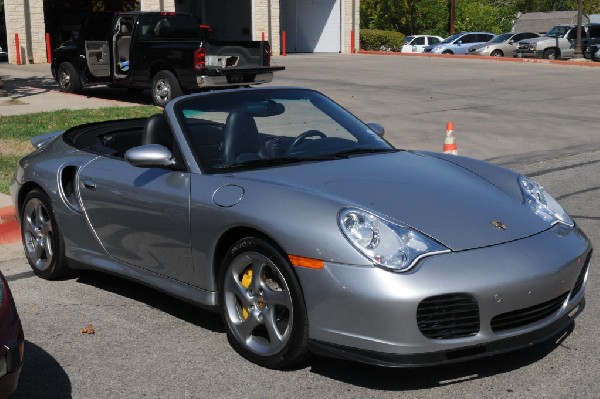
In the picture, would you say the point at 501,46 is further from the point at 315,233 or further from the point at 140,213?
the point at 315,233

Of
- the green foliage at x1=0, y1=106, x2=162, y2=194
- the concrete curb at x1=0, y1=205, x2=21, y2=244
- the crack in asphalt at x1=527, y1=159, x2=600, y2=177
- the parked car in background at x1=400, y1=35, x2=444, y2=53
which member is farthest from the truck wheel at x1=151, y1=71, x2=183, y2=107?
the parked car in background at x1=400, y1=35, x2=444, y2=53

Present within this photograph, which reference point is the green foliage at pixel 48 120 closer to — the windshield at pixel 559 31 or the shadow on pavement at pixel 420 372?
the shadow on pavement at pixel 420 372

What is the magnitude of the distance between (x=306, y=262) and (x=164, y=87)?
46.0 feet

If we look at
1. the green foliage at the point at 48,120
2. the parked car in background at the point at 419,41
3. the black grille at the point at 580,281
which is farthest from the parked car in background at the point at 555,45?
the black grille at the point at 580,281

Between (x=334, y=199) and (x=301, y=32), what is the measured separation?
44.1 metres

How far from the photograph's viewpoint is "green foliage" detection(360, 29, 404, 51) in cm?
5016

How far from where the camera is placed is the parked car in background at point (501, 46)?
41.0 metres

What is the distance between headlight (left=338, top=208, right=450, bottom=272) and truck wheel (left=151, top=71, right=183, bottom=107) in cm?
1354

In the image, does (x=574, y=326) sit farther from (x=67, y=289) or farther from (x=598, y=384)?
(x=67, y=289)

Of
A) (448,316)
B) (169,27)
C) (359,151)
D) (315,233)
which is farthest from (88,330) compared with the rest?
(169,27)

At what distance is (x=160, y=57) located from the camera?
17.8 meters

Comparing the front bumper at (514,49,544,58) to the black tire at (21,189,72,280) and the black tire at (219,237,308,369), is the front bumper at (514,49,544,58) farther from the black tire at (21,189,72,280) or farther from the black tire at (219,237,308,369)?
the black tire at (219,237,308,369)

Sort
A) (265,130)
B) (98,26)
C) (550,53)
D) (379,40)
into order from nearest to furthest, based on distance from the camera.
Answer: (265,130) < (98,26) < (550,53) < (379,40)

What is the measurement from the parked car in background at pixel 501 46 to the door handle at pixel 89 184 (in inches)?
1462
